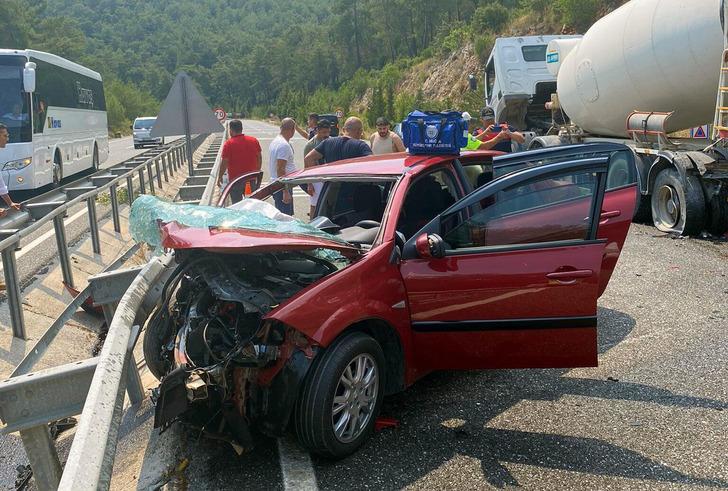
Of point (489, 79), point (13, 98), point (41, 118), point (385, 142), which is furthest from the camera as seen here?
point (489, 79)

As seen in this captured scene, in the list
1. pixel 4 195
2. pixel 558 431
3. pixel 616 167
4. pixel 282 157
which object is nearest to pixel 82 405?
pixel 558 431

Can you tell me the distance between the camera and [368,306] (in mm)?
3617

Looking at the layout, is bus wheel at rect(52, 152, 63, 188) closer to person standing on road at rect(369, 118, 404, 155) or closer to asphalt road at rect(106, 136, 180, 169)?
asphalt road at rect(106, 136, 180, 169)

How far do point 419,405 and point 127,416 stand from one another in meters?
1.97

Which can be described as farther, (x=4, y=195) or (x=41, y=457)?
(x=4, y=195)

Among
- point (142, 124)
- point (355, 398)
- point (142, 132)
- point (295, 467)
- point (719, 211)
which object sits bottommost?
point (295, 467)

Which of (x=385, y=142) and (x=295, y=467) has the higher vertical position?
(x=385, y=142)

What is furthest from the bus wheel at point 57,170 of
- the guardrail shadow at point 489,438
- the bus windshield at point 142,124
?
the bus windshield at point 142,124

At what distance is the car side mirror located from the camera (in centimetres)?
377

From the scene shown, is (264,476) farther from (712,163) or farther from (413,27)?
(413,27)

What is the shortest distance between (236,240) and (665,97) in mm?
7891

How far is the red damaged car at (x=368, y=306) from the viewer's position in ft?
10.9

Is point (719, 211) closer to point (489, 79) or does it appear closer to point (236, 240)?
point (236, 240)

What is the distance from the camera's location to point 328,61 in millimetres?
114938
